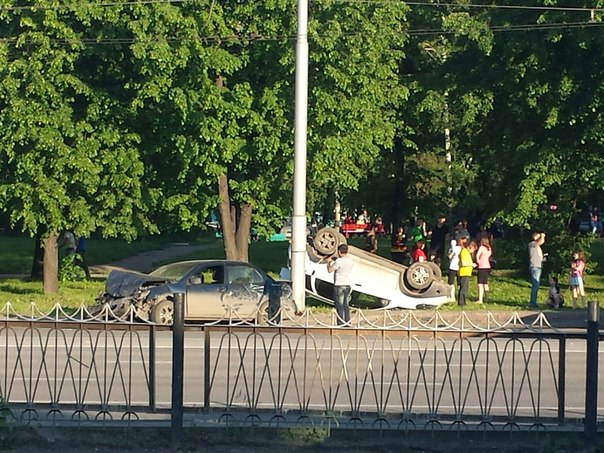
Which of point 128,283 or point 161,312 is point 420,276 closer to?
point 161,312

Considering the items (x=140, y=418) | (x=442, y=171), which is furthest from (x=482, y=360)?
(x=442, y=171)

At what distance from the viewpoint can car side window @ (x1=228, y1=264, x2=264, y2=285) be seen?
20469 millimetres

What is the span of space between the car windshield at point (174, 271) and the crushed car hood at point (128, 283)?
0.65ft

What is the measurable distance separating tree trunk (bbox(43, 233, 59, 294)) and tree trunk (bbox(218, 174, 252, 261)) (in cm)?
413

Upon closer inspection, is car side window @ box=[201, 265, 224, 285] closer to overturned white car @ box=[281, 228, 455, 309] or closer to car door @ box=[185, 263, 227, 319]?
car door @ box=[185, 263, 227, 319]

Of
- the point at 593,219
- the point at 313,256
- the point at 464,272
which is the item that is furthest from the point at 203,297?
the point at 593,219

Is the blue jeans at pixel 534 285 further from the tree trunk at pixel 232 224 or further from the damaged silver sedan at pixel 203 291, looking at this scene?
the tree trunk at pixel 232 224

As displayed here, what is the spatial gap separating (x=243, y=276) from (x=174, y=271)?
1306 mm

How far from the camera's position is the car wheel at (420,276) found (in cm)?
2256

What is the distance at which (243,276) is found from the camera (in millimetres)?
20578

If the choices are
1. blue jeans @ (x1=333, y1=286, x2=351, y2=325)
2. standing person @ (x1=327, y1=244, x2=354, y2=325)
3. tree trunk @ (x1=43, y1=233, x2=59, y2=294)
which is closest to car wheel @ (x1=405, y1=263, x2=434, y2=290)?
standing person @ (x1=327, y1=244, x2=354, y2=325)

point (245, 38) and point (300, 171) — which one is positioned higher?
point (245, 38)

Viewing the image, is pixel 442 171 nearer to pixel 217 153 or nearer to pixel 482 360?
pixel 217 153

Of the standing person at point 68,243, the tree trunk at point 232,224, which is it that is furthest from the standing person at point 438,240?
the standing person at point 68,243
